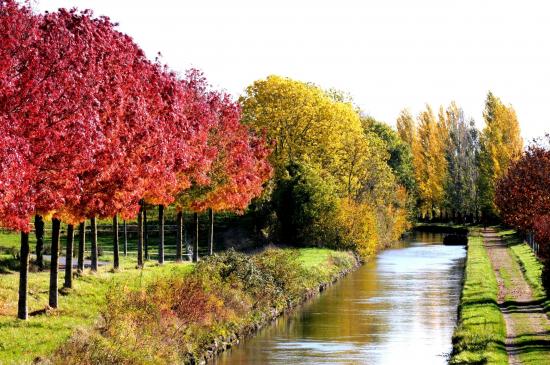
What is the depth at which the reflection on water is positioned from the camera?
3503 centimetres

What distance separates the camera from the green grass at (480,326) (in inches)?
1201

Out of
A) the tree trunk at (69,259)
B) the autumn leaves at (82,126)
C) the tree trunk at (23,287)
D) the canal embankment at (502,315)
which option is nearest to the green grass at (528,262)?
the canal embankment at (502,315)

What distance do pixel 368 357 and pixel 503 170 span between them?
84.2 metres

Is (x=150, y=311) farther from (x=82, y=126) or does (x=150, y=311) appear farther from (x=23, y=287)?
(x=82, y=126)

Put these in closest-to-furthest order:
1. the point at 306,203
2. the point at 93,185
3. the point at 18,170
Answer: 1. the point at 18,170
2. the point at 93,185
3. the point at 306,203

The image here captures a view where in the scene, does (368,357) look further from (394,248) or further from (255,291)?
(394,248)

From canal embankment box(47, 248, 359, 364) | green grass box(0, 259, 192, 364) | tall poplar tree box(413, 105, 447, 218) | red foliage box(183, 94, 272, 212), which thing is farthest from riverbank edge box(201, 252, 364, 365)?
tall poplar tree box(413, 105, 447, 218)

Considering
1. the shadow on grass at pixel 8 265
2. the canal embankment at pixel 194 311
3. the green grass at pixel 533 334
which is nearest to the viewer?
the canal embankment at pixel 194 311

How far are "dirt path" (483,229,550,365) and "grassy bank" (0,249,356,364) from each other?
34.5 ft

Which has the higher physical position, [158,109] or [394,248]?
[158,109]

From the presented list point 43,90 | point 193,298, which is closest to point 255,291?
point 193,298

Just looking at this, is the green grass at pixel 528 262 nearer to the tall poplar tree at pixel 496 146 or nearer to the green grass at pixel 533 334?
the green grass at pixel 533 334

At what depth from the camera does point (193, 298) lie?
3678cm

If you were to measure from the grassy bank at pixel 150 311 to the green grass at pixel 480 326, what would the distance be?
28.6 ft
